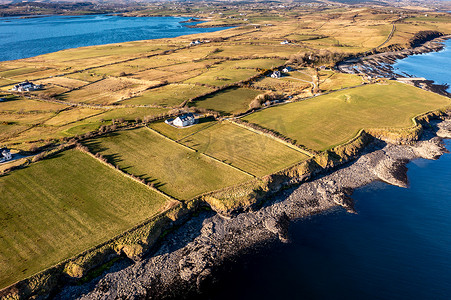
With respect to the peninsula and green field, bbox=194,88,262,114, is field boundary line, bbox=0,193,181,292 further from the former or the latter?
green field, bbox=194,88,262,114

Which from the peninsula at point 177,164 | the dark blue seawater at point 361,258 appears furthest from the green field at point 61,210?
the dark blue seawater at point 361,258

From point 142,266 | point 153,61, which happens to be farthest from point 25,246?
point 153,61

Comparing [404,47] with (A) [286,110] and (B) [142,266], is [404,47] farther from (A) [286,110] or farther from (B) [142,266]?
(B) [142,266]

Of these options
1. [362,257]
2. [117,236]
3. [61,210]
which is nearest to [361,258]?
[362,257]

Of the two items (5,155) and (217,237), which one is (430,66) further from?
(5,155)

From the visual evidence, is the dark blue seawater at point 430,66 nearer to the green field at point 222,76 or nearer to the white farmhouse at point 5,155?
the green field at point 222,76

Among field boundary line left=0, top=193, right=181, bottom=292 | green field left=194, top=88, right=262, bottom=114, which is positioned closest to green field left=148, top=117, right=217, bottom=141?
green field left=194, top=88, right=262, bottom=114
